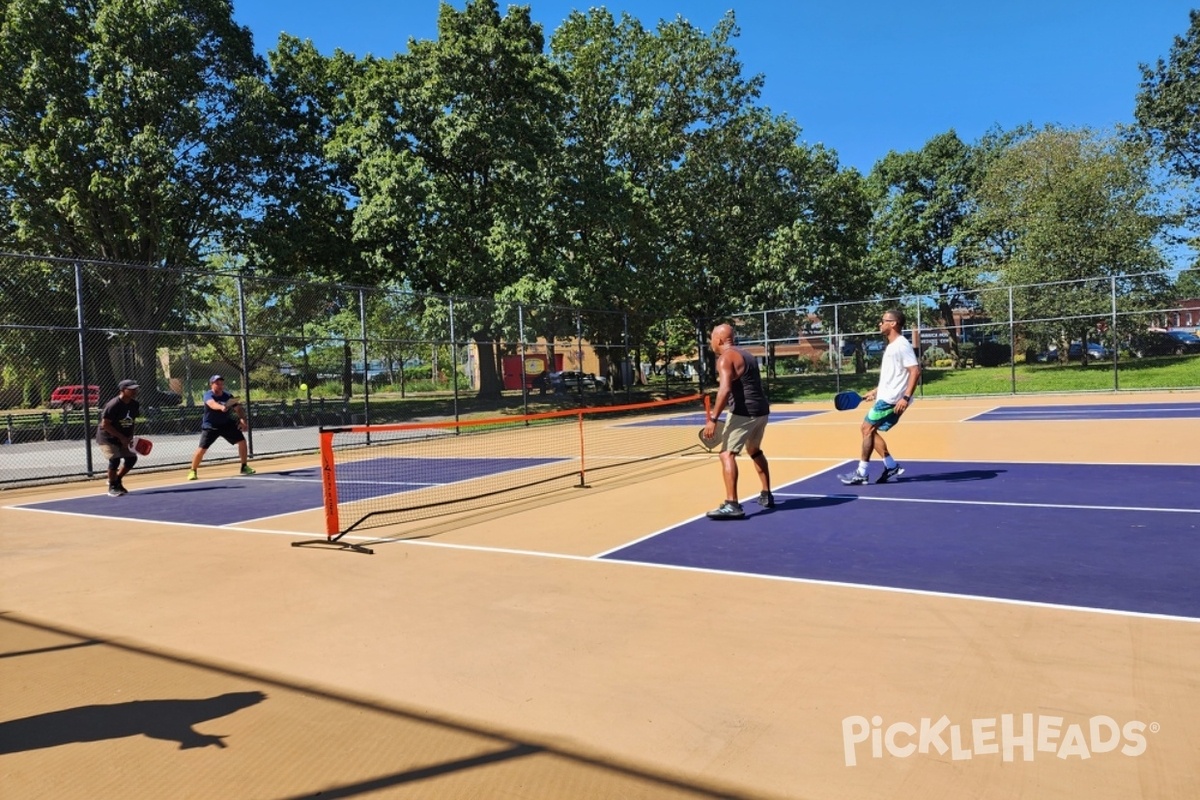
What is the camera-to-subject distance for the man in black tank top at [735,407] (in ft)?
24.5

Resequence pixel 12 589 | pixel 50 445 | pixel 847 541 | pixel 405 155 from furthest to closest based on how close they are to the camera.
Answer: pixel 405 155
pixel 50 445
pixel 847 541
pixel 12 589

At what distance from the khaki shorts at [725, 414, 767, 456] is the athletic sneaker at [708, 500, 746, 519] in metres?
0.51

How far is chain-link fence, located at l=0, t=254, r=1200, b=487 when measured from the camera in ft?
57.2

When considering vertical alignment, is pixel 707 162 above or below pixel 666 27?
below

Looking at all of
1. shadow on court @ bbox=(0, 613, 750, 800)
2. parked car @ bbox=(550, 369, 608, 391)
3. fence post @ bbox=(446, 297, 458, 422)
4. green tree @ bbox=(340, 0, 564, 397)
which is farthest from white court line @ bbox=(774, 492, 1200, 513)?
green tree @ bbox=(340, 0, 564, 397)

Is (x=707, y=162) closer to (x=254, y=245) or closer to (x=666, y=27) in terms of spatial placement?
(x=666, y=27)

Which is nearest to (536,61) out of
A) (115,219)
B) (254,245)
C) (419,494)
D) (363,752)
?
(254,245)

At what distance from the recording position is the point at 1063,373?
27797 mm

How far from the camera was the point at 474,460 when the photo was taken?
14812mm

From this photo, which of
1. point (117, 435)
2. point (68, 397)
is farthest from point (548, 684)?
point (68, 397)

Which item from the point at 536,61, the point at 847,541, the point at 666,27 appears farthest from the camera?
the point at 666,27

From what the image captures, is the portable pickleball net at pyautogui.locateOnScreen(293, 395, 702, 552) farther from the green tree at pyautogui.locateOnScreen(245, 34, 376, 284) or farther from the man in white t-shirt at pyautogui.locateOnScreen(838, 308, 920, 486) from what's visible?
the green tree at pyautogui.locateOnScreen(245, 34, 376, 284)

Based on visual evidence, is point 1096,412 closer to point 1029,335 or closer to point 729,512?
point 1029,335

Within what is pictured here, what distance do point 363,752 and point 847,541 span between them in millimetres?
4491
